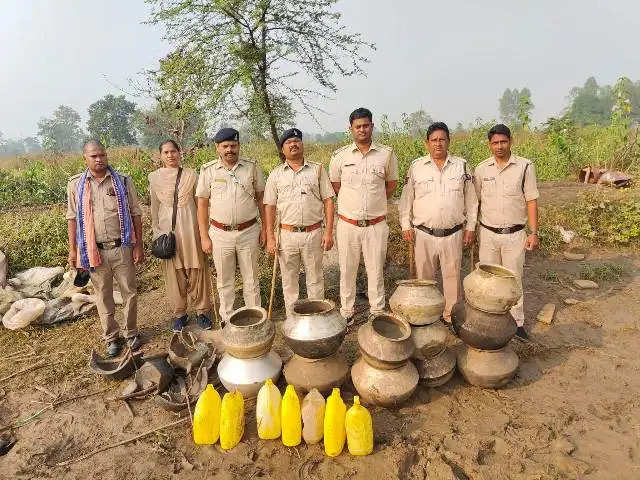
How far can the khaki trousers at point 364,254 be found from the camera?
4305mm

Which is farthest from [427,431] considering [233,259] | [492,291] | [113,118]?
[113,118]

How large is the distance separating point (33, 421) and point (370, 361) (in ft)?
9.57

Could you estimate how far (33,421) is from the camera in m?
3.44

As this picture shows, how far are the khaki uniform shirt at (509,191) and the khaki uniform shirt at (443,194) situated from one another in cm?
18

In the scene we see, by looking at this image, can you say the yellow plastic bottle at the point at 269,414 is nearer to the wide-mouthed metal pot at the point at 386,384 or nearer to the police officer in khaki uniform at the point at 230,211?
the wide-mouthed metal pot at the point at 386,384

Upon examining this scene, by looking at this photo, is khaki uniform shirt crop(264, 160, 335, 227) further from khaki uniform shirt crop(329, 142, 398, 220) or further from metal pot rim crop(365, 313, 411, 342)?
metal pot rim crop(365, 313, 411, 342)

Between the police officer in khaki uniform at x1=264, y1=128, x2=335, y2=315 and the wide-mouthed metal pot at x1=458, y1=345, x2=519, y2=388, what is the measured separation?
1.74 meters

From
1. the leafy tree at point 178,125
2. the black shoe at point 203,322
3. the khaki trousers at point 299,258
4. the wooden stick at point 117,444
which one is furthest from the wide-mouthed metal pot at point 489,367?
the leafy tree at point 178,125

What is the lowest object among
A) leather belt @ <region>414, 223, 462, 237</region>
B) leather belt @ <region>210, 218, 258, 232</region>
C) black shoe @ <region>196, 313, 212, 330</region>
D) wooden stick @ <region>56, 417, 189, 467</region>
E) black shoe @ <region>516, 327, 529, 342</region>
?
black shoe @ <region>516, 327, 529, 342</region>

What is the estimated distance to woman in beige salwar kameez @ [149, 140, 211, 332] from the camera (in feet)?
14.5

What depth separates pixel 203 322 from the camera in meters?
4.84

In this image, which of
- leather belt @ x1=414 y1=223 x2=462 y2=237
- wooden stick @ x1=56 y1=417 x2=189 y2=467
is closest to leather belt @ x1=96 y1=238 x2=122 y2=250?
wooden stick @ x1=56 y1=417 x2=189 y2=467

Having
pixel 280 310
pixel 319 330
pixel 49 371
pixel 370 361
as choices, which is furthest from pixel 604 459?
pixel 49 371

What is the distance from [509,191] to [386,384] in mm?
2413
